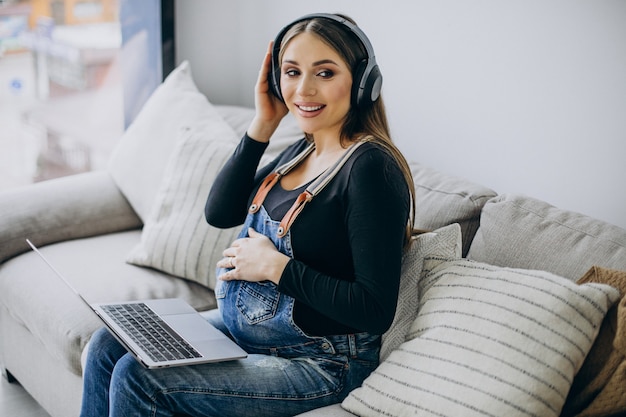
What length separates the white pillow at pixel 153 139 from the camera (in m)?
2.31

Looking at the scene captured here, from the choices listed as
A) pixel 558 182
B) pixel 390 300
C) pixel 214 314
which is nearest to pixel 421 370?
pixel 390 300

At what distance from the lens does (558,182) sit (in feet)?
6.15

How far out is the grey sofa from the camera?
5.13 ft

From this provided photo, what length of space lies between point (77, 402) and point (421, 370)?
936mm

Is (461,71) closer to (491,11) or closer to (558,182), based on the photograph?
(491,11)

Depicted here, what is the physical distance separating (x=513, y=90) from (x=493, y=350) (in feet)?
2.79

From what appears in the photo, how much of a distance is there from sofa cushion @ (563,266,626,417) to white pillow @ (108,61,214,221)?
134cm

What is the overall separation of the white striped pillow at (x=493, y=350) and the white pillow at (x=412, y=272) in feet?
0.20

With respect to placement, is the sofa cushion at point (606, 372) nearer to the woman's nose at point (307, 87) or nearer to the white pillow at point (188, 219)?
the woman's nose at point (307, 87)

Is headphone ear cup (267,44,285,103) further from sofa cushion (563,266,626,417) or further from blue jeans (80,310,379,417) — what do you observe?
sofa cushion (563,266,626,417)

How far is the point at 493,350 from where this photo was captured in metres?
1.31

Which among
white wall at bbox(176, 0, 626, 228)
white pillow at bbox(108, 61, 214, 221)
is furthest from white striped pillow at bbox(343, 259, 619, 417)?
white pillow at bbox(108, 61, 214, 221)

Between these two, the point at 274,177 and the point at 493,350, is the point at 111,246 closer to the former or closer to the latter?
the point at 274,177

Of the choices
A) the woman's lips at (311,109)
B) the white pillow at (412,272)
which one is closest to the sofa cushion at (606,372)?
the white pillow at (412,272)
